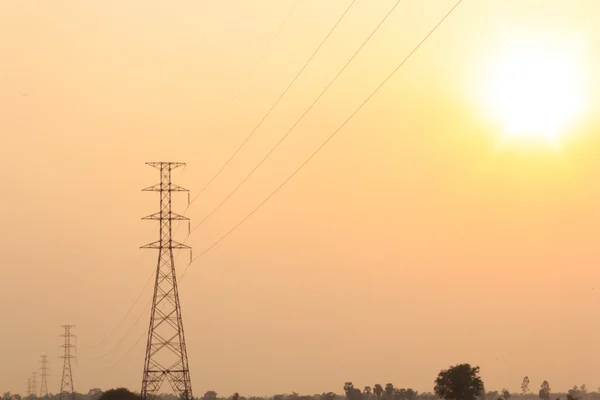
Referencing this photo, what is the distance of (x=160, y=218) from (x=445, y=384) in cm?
8374

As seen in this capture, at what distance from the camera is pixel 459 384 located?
18338cm

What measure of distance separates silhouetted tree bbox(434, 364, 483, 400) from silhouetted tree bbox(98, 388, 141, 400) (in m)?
51.9

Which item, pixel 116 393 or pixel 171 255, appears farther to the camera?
pixel 116 393

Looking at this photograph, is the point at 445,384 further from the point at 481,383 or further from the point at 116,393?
the point at 116,393

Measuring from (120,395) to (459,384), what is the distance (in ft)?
182

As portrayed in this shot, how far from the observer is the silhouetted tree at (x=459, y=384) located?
18338 centimetres

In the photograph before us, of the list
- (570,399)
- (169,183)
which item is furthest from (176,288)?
(570,399)

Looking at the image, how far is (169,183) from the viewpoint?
119 meters

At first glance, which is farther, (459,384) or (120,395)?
(459,384)

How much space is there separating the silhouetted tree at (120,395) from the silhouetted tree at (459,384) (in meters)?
51.9

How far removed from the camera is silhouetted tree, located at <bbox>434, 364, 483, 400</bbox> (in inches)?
7219

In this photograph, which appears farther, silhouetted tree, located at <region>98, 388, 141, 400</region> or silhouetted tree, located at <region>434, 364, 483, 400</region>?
silhouetted tree, located at <region>434, 364, 483, 400</region>

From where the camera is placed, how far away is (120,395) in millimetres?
159625

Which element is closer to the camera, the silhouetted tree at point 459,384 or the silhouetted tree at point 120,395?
the silhouetted tree at point 120,395
